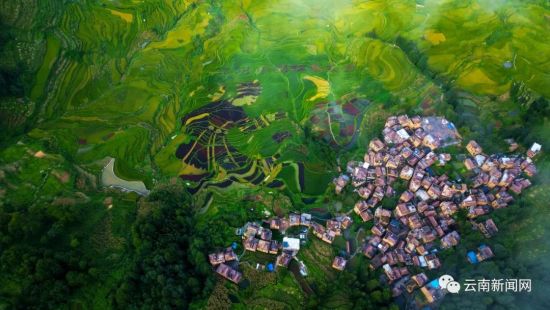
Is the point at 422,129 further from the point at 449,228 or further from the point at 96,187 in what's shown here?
the point at 96,187

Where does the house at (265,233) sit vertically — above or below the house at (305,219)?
below

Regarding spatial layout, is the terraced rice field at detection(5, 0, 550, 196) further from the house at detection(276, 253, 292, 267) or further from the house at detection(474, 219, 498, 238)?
the house at detection(474, 219, 498, 238)

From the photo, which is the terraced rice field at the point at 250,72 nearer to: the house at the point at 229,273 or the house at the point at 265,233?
the house at the point at 265,233

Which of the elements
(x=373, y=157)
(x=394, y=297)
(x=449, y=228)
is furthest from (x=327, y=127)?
(x=394, y=297)

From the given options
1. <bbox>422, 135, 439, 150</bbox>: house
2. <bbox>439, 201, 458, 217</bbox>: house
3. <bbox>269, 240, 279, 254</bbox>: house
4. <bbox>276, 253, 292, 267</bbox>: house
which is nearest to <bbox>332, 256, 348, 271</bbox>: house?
<bbox>276, 253, 292, 267</bbox>: house

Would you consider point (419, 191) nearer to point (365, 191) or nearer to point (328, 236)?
point (365, 191)

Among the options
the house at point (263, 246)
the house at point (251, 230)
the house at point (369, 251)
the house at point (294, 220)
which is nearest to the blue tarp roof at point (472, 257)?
the house at point (369, 251)

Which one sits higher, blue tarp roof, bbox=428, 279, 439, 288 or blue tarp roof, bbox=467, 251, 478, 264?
blue tarp roof, bbox=467, 251, 478, 264
